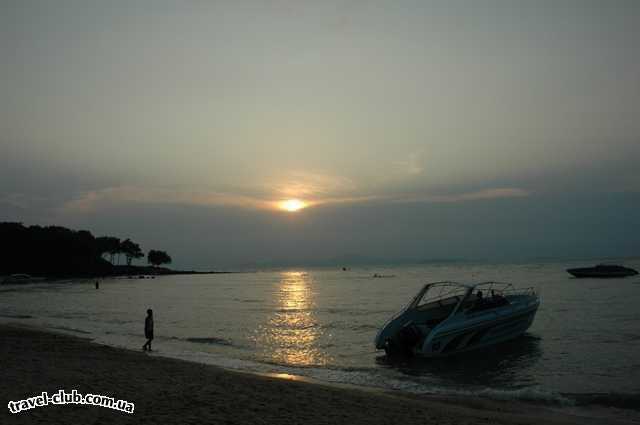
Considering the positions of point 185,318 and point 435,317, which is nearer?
point 435,317

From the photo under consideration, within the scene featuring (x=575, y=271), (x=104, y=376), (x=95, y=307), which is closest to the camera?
(x=104, y=376)

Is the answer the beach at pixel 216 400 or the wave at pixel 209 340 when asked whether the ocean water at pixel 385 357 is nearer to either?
the wave at pixel 209 340

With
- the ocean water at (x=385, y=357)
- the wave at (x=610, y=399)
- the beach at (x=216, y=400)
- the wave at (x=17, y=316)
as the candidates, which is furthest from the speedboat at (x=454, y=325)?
the wave at (x=17, y=316)

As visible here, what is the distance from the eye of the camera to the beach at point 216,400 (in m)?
9.43

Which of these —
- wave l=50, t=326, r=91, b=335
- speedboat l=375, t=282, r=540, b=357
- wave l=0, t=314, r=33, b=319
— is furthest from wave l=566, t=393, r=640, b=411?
wave l=0, t=314, r=33, b=319

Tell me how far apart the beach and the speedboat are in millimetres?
5407

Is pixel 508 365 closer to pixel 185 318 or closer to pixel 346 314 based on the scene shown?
pixel 346 314

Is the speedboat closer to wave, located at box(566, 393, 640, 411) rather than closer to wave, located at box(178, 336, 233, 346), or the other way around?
wave, located at box(566, 393, 640, 411)

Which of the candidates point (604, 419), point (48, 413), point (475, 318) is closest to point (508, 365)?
point (475, 318)

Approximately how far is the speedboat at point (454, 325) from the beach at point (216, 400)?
5407 millimetres

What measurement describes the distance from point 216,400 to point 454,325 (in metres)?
12.0

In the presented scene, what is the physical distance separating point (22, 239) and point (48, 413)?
158242 mm

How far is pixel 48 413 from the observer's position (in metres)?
8.91

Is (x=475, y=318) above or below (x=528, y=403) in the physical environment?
above
